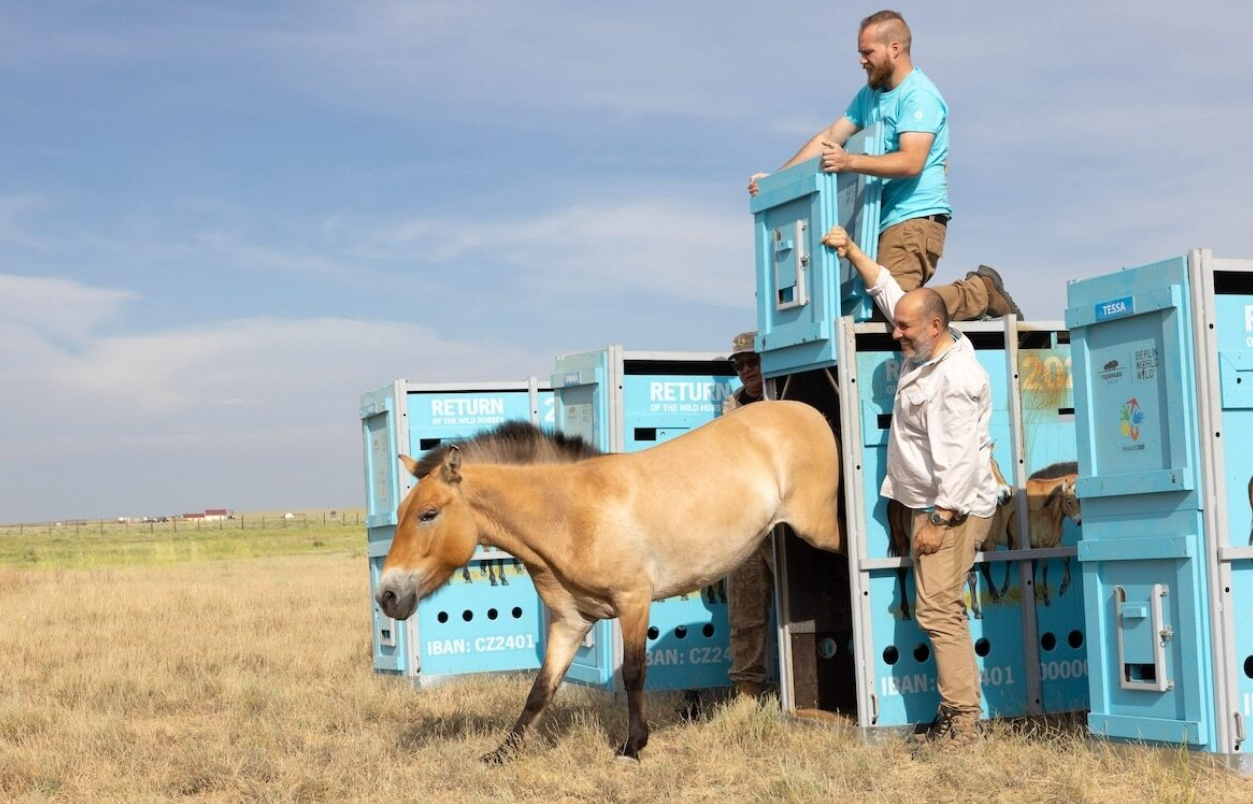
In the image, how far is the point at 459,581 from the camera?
11859mm

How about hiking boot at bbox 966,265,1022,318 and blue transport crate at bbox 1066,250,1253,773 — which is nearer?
blue transport crate at bbox 1066,250,1253,773

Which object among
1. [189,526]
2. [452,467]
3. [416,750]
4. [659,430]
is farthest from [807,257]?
[189,526]

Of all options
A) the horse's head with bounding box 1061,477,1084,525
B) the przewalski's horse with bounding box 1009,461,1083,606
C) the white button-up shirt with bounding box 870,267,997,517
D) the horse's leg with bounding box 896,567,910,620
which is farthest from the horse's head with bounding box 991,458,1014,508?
the horse's leg with bounding box 896,567,910,620

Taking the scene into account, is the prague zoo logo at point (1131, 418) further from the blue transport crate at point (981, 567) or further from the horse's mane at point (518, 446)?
the horse's mane at point (518, 446)

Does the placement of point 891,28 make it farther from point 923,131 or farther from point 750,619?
point 750,619

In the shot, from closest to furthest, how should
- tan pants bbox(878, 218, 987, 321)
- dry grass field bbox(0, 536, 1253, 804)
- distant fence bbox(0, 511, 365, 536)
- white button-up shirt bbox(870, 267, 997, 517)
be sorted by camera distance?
1. dry grass field bbox(0, 536, 1253, 804)
2. white button-up shirt bbox(870, 267, 997, 517)
3. tan pants bbox(878, 218, 987, 321)
4. distant fence bbox(0, 511, 365, 536)

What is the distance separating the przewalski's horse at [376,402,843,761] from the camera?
7.55 meters

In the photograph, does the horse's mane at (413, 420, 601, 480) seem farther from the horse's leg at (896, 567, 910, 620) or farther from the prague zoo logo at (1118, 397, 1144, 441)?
the prague zoo logo at (1118, 397, 1144, 441)

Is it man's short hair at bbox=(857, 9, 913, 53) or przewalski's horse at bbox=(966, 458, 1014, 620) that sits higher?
man's short hair at bbox=(857, 9, 913, 53)

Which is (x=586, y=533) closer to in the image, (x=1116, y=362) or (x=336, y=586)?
(x=1116, y=362)

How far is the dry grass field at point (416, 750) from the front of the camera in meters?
6.58

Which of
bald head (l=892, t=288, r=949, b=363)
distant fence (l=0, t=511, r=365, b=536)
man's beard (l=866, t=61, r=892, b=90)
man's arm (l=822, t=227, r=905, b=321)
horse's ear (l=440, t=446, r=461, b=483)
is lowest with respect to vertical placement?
distant fence (l=0, t=511, r=365, b=536)

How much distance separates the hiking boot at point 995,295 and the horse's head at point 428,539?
11.0ft

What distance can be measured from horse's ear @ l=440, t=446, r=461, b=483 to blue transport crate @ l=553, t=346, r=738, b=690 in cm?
224
